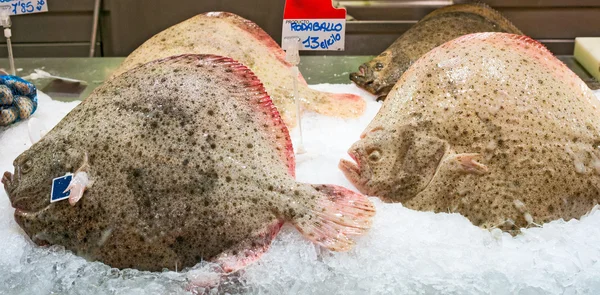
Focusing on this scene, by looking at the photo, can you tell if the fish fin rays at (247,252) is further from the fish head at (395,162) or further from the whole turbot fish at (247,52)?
the whole turbot fish at (247,52)

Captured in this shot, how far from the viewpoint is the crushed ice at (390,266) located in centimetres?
176

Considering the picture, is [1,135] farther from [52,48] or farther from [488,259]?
[488,259]

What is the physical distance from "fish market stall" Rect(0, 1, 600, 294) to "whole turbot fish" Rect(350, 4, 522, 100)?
0.99 metres

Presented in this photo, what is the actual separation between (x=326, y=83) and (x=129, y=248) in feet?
6.25

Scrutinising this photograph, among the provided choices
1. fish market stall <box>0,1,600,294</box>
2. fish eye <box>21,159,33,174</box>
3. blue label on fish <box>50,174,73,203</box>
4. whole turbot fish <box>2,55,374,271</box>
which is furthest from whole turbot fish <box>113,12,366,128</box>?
blue label on fish <box>50,174,73,203</box>

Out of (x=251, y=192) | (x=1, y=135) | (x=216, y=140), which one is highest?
(x=216, y=140)

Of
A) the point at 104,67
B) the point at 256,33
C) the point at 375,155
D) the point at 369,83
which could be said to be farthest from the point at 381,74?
the point at 104,67

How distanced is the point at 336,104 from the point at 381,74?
1.62 feet

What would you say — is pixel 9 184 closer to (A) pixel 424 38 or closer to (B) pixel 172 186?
(B) pixel 172 186

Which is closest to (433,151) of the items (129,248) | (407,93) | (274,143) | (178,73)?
(407,93)

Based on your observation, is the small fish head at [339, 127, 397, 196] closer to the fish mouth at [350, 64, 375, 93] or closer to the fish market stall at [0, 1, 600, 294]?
the fish market stall at [0, 1, 600, 294]

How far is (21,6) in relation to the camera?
3.23 m

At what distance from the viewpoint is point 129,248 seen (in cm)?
181

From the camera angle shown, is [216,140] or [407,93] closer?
[216,140]
